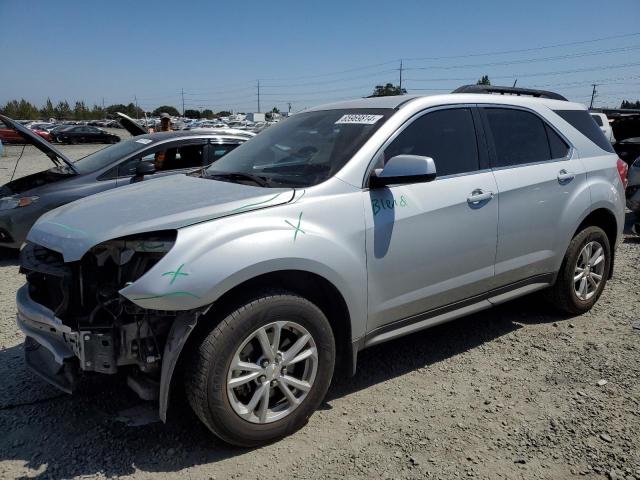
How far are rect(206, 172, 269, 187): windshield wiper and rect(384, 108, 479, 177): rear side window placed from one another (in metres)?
0.76

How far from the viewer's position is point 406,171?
2889 millimetres

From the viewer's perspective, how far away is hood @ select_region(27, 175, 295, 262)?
98.9 inches

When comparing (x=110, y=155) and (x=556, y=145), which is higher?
(x=556, y=145)

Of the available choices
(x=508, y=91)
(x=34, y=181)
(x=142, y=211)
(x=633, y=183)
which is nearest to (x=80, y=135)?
(x=34, y=181)

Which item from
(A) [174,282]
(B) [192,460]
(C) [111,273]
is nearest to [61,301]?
(C) [111,273]

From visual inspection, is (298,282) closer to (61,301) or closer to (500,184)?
(61,301)

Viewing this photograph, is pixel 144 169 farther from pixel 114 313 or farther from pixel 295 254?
pixel 295 254

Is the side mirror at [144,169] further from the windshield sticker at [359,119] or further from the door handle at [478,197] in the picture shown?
the door handle at [478,197]

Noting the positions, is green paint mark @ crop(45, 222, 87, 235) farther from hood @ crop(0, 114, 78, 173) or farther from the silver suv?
hood @ crop(0, 114, 78, 173)

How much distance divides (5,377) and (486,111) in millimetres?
3782

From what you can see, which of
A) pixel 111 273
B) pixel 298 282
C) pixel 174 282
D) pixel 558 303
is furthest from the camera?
pixel 558 303

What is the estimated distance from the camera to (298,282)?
9.18 ft

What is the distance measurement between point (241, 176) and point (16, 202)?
387cm

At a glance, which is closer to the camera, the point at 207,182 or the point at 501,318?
the point at 207,182
